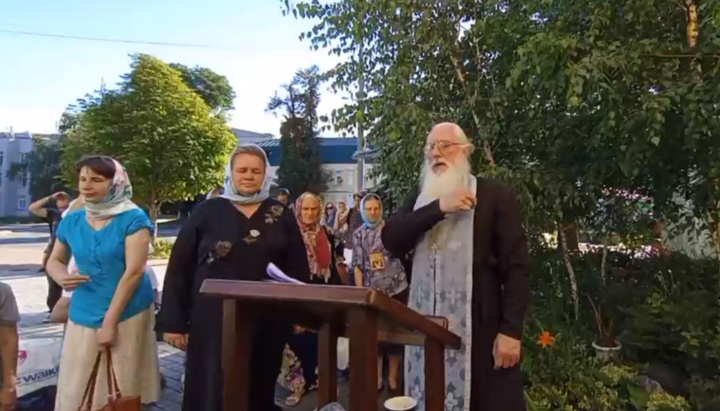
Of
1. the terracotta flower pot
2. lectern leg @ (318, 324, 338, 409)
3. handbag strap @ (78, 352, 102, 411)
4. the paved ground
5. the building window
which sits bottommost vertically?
the paved ground

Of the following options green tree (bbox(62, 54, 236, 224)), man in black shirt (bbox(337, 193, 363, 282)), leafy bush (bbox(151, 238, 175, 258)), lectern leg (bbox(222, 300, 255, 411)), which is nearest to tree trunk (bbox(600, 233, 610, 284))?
man in black shirt (bbox(337, 193, 363, 282))

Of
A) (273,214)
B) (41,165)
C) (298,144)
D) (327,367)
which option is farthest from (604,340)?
(41,165)

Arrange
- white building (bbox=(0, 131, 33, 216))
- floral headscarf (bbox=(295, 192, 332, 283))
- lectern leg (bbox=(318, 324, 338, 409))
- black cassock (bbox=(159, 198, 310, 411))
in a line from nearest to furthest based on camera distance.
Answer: lectern leg (bbox=(318, 324, 338, 409)), black cassock (bbox=(159, 198, 310, 411)), floral headscarf (bbox=(295, 192, 332, 283)), white building (bbox=(0, 131, 33, 216))

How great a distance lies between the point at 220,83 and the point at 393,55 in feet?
106

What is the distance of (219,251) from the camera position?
261 cm

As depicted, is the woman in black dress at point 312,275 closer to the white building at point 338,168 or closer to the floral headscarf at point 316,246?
the floral headscarf at point 316,246

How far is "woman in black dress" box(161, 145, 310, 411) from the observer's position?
2.60 metres

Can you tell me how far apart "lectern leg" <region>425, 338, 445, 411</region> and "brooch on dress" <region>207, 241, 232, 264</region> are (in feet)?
4.13

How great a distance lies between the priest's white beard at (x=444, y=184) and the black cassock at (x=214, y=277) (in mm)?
718

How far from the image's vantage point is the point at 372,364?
1.31 meters

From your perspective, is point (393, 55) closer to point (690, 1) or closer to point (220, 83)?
point (690, 1)

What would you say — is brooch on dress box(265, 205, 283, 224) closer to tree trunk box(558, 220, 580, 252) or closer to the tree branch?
the tree branch

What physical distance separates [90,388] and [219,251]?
85cm

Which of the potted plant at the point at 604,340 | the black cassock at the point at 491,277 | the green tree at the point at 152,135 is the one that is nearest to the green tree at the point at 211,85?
the green tree at the point at 152,135
